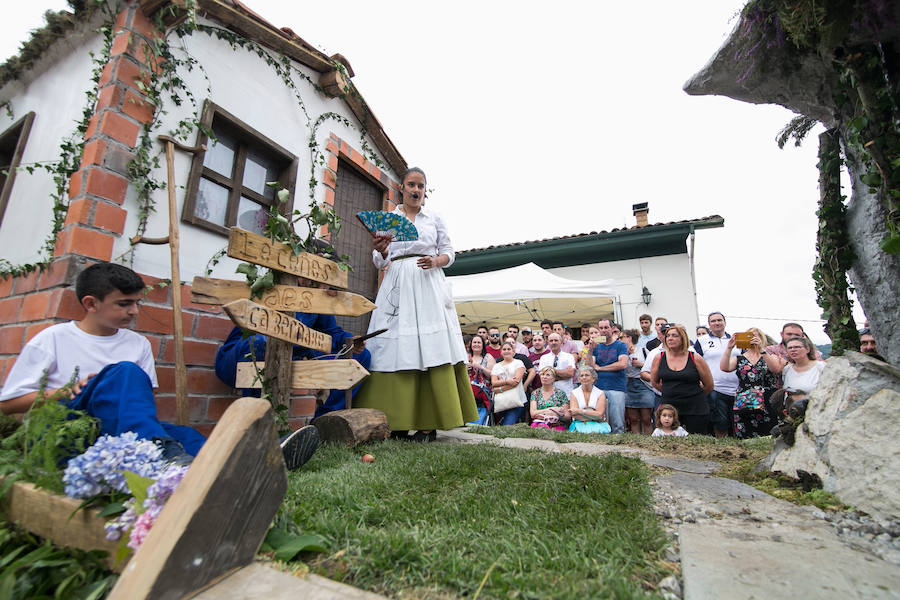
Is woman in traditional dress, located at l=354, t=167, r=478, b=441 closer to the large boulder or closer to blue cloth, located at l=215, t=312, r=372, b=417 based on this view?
blue cloth, located at l=215, t=312, r=372, b=417

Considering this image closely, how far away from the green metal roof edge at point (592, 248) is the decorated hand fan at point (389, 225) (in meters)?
8.39

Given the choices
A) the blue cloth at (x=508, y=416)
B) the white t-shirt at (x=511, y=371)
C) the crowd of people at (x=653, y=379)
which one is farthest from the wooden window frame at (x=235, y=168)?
the blue cloth at (x=508, y=416)

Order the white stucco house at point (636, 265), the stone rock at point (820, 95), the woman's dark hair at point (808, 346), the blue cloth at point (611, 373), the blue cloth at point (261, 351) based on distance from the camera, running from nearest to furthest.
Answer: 1. the stone rock at point (820, 95)
2. the blue cloth at point (261, 351)
3. the woman's dark hair at point (808, 346)
4. the blue cloth at point (611, 373)
5. the white stucco house at point (636, 265)

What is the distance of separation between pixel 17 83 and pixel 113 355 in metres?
3.10

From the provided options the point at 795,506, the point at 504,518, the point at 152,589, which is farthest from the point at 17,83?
the point at 795,506

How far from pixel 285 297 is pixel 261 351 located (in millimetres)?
642

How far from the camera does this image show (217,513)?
1070mm

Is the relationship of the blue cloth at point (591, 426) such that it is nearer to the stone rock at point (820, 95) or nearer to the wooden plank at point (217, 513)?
the stone rock at point (820, 95)

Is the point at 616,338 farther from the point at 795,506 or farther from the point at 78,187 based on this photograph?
the point at 78,187

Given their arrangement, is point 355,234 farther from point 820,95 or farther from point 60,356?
point 820,95

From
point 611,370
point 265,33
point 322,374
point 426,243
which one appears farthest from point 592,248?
point 322,374

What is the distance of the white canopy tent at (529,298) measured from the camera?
323 inches

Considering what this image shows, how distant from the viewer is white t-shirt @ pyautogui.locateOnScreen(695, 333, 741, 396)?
5.10 metres

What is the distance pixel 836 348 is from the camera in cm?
219
